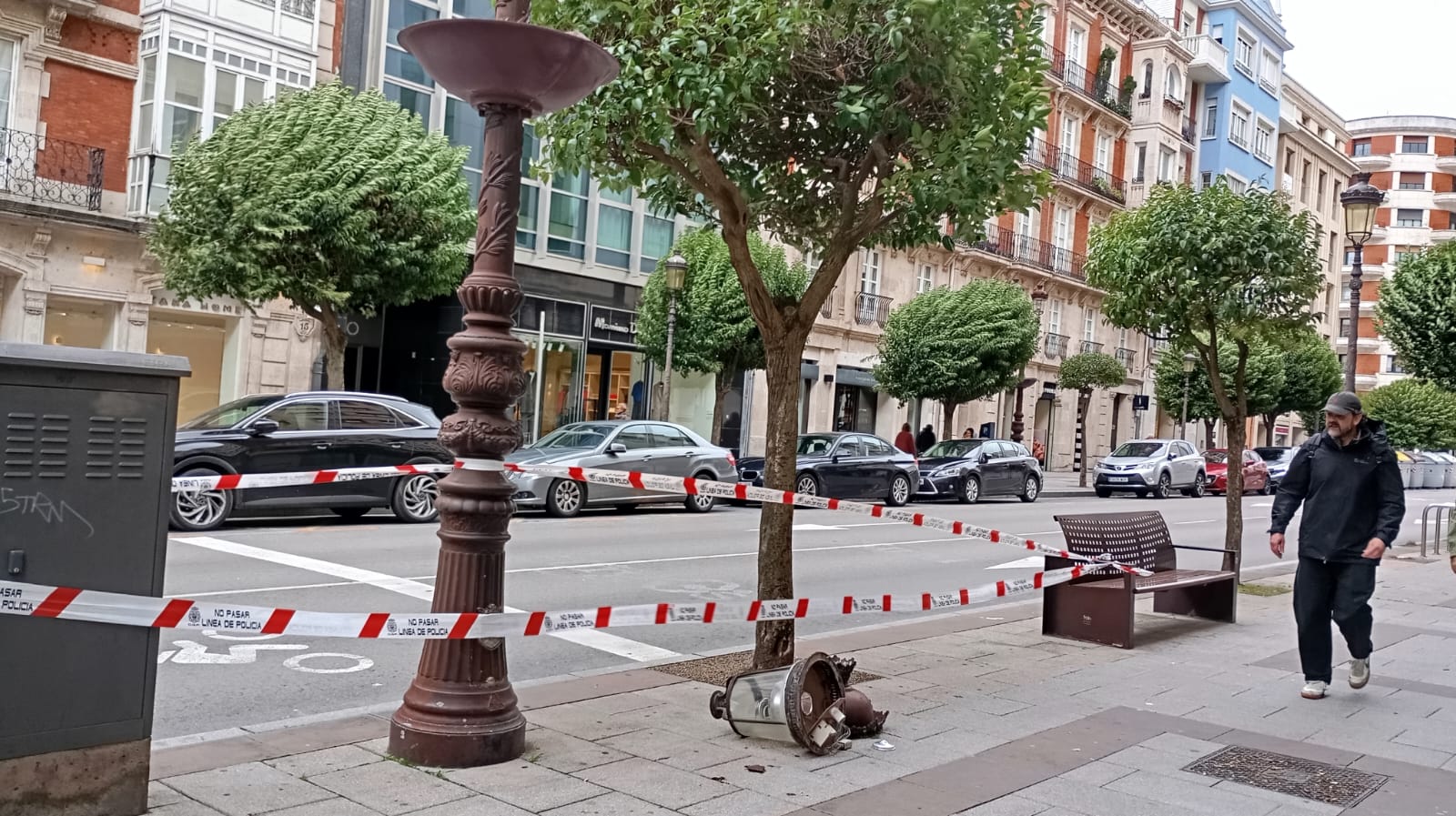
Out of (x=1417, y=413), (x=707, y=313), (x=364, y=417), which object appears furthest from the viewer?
(x=1417, y=413)

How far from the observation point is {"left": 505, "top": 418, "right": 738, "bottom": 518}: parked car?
1709 cm

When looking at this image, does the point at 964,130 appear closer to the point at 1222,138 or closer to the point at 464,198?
the point at 464,198

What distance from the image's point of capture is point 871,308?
36.8m

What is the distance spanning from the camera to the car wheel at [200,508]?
1292 cm

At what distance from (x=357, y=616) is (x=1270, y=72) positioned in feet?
203

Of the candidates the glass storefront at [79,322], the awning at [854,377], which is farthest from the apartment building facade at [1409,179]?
the glass storefront at [79,322]

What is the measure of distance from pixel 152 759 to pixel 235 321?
18798 millimetres

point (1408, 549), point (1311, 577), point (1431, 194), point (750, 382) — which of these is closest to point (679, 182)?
point (1311, 577)

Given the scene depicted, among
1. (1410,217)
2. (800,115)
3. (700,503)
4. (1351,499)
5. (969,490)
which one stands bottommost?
(700,503)

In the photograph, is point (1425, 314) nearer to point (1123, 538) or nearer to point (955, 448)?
point (955, 448)

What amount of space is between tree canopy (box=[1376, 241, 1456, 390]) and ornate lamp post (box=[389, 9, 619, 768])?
66.2 ft

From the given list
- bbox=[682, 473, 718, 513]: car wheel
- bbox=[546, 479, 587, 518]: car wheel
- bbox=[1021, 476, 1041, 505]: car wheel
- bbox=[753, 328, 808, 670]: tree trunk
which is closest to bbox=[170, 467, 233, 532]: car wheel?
bbox=[546, 479, 587, 518]: car wheel

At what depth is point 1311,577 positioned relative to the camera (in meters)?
7.27

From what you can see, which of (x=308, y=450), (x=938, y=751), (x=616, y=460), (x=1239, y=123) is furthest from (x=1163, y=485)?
(x=938, y=751)
